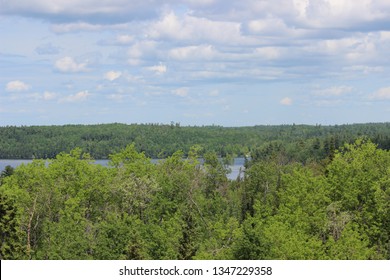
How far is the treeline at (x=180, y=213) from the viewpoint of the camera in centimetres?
6119

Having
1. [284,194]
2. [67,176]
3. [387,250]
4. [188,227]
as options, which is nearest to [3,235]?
[67,176]

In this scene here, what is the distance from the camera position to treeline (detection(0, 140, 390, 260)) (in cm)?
6119

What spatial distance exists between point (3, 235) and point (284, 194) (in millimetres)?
28406

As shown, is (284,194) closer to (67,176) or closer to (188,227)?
(188,227)

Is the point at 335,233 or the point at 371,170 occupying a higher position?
the point at 371,170

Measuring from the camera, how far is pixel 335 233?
67.1 metres

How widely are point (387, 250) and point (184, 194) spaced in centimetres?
2315

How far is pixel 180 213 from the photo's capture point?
73.6 meters
